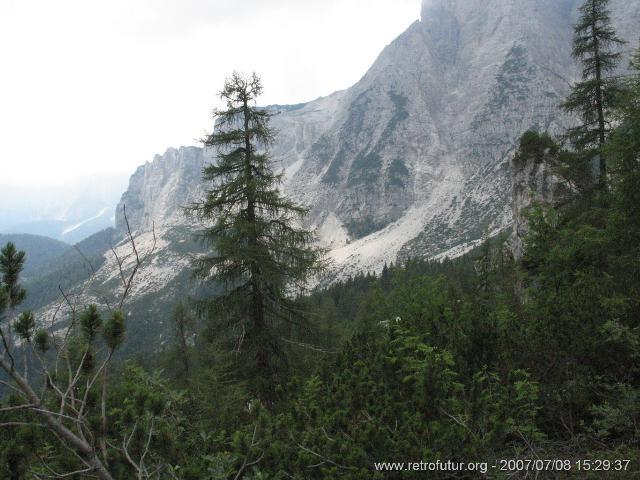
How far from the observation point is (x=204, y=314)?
35.8ft

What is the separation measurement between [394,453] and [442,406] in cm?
91

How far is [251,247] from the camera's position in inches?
397

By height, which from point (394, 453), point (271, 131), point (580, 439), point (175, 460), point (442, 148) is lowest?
point (580, 439)

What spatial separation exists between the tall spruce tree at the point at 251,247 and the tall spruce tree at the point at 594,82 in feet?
45.5

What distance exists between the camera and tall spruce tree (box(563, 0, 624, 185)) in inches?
635

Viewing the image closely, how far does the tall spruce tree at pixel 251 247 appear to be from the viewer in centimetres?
1051

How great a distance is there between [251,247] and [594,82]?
16473 millimetres

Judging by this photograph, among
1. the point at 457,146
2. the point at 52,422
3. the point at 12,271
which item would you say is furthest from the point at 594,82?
the point at 457,146

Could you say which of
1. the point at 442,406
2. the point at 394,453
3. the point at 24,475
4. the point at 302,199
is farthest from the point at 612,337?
the point at 302,199

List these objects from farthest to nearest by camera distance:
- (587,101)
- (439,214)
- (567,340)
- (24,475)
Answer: (439,214), (587,101), (567,340), (24,475)

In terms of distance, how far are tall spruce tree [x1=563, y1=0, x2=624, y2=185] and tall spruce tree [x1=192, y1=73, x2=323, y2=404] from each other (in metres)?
13.9

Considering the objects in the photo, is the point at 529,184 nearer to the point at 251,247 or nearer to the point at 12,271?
the point at 251,247

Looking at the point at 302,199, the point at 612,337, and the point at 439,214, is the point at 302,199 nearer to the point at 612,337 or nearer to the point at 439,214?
the point at 439,214

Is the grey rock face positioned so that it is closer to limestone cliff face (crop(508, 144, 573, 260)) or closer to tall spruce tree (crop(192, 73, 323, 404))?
limestone cliff face (crop(508, 144, 573, 260))
